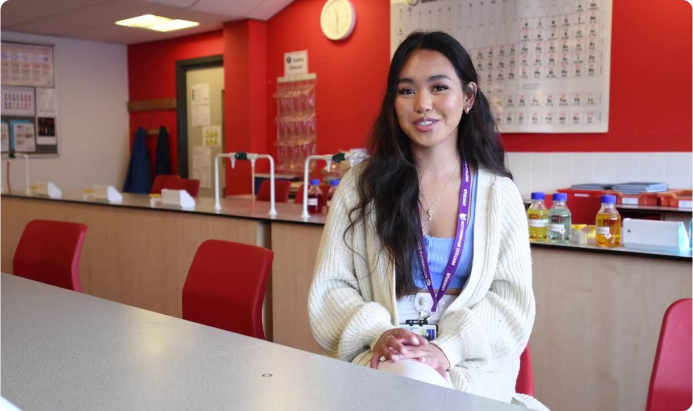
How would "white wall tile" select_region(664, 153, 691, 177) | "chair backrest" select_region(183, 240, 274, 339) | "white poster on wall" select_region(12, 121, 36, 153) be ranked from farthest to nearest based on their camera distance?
"white poster on wall" select_region(12, 121, 36, 153), "white wall tile" select_region(664, 153, 691, 177), "chair backrest" select_region(183, 240, 274, 339)

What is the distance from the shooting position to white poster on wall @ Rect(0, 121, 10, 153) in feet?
22.9

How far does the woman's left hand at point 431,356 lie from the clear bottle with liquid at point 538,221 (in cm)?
118

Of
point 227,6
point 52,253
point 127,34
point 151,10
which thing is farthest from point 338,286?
point 127,34

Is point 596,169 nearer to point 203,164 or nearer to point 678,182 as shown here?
point 678,182

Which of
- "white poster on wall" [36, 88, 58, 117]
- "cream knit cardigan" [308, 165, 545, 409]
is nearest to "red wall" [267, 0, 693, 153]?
"cream knit cardigan" [308, 165, 545, 409]

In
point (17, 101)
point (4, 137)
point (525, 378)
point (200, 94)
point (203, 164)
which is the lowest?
point (525, 378)

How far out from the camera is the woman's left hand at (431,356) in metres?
1.33

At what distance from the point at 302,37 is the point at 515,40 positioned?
2.21 metres

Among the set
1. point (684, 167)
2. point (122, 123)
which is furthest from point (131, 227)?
point (122, 123)

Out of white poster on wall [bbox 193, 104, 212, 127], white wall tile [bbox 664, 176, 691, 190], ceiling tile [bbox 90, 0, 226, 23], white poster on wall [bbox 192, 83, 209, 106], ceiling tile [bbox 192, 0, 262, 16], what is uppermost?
ceiling tile [bbox 192, 0, 262, 16]

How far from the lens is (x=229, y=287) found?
77.4 inches

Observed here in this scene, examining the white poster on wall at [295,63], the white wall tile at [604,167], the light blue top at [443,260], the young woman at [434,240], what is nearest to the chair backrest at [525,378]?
the young woman at [434,240]

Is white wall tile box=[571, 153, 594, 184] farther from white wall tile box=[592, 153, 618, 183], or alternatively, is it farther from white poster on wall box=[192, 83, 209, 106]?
white poster on wall box=[192, 83, 209, 106]

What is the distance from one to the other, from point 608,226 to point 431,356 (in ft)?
4.04
